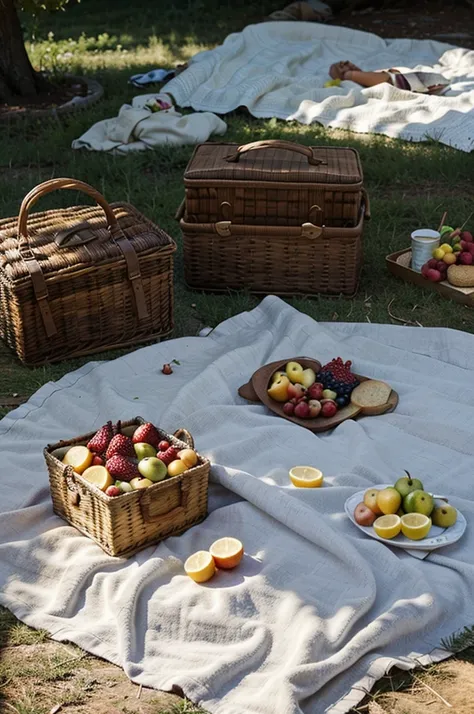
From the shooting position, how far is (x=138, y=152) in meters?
7.68

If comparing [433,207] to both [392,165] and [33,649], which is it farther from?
[33,649]

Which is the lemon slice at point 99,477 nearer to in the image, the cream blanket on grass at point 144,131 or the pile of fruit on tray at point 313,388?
the pile of fruit on tray at point 313,388

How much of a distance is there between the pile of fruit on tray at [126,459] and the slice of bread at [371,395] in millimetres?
1122

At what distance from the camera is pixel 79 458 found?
3.61 m

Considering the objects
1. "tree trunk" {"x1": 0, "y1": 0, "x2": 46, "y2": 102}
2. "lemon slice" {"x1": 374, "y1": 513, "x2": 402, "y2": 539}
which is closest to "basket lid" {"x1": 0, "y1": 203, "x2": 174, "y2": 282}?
"lemon slice" {"x1": 374, "y1": 513, "x2": 402, "y2": 539}

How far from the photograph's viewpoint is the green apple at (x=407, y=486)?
11.8 ft

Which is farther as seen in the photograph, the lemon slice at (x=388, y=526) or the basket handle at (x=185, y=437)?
the basket handle at (x=185, y=437)

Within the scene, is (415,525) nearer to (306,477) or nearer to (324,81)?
(306,477)

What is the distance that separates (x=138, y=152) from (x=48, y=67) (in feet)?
10.7

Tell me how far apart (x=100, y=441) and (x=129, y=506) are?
384mm

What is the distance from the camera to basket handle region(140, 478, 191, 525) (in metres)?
3.43

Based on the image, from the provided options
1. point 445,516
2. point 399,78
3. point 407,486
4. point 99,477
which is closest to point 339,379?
point 407,486

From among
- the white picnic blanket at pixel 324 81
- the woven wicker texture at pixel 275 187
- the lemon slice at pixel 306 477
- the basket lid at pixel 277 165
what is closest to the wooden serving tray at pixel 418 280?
the woven wicker texture at pixel 275 187

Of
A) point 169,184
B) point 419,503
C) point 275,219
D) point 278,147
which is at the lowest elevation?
point 169,184
